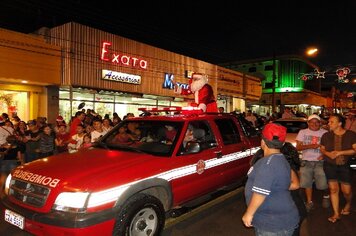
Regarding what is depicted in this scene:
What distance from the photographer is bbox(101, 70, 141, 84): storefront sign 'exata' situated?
1602 cm

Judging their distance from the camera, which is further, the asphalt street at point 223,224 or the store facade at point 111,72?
the store facade at point 111,72

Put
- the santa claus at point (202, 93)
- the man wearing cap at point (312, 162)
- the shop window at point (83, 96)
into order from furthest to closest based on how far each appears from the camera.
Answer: the shop window at point (83, 96) < the santa claus at point (202, 93) < the man wearing cap at point (312, 162)

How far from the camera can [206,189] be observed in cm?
523

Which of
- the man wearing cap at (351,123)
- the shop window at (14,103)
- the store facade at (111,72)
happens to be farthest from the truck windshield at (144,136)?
the shop window at (14,103)

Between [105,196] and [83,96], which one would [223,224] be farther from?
[83,96]

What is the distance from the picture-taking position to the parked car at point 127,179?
3473 mm

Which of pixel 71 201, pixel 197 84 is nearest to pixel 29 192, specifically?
pixel 71 201

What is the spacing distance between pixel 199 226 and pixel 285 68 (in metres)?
48.6

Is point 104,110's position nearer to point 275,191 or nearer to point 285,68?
point 275,191

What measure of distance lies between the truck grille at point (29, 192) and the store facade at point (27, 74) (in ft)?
32.4

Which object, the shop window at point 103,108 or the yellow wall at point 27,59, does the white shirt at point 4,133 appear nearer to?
the yellow wall at point 27,59

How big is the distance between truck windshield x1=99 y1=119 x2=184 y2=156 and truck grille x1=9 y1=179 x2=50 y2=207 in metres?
1.40

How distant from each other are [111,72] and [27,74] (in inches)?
170

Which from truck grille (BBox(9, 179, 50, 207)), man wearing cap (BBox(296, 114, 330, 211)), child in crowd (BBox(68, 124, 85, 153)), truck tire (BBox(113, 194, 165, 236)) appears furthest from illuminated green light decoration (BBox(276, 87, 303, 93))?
truck grille (BBox(9, 179, 50, 207))
